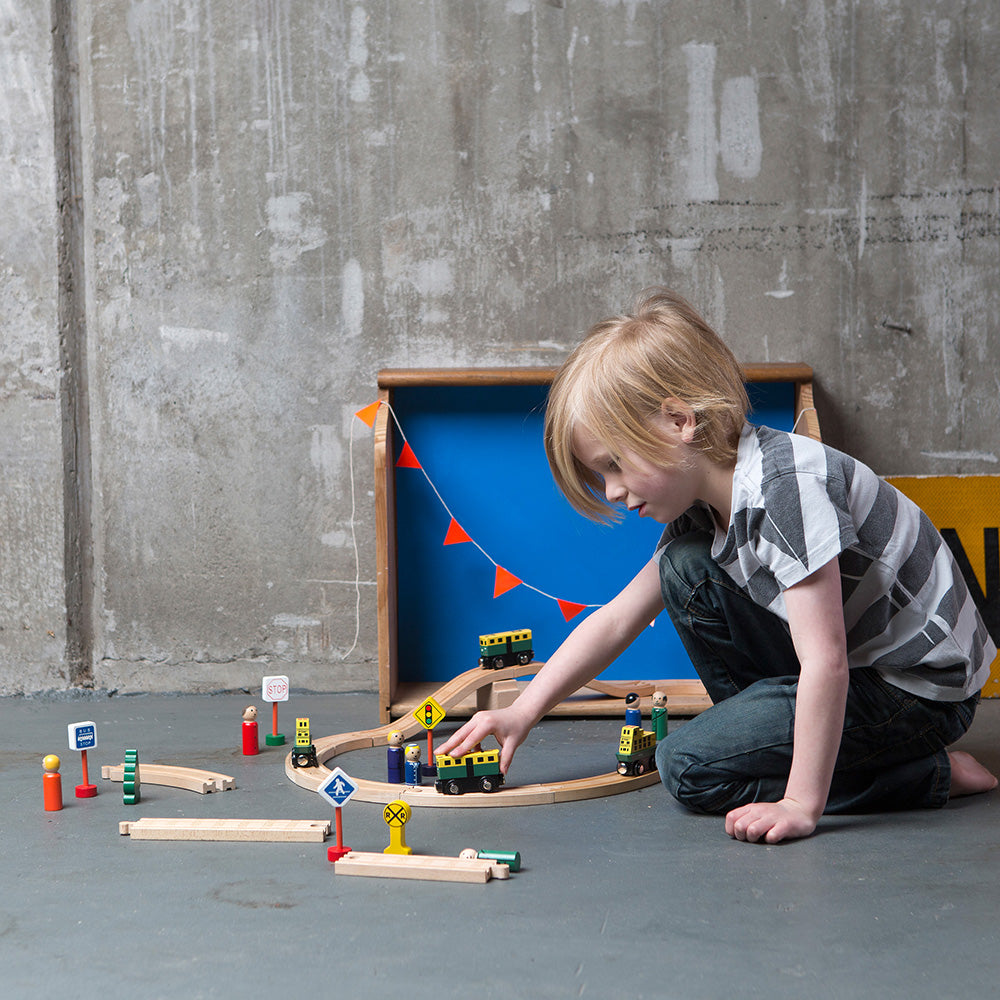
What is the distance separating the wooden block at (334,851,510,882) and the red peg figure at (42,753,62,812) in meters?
0.54

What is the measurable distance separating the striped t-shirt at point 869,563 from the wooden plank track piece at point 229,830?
67 cm

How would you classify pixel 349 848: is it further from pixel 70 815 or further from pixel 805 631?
pixel 805 631

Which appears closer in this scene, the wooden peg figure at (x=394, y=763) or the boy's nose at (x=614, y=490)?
the boy's nose at (x=614, y=490)

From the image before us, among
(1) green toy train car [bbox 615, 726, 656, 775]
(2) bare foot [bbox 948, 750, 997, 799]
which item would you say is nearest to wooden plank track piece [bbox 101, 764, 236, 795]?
(1) green toy train car [bbox 615, 726, 656, 775]

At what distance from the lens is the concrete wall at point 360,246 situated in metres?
2.31

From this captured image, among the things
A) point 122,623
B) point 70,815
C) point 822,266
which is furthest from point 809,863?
point 122,623

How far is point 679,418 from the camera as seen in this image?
1.34m

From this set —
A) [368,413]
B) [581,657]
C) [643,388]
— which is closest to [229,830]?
[581,657]

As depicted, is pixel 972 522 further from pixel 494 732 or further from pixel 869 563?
pixel 494 732

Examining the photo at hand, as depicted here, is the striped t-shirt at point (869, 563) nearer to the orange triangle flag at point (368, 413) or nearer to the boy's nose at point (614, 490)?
the boy's nose at point (614, 490)

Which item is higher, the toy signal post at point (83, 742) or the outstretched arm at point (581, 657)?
the outstretched arm at point (581, 657)

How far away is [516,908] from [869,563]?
68cm

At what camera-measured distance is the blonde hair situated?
1.32m

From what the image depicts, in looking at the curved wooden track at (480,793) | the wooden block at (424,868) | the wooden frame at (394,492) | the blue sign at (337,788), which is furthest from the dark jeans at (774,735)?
the wooden frame at (394,492)
